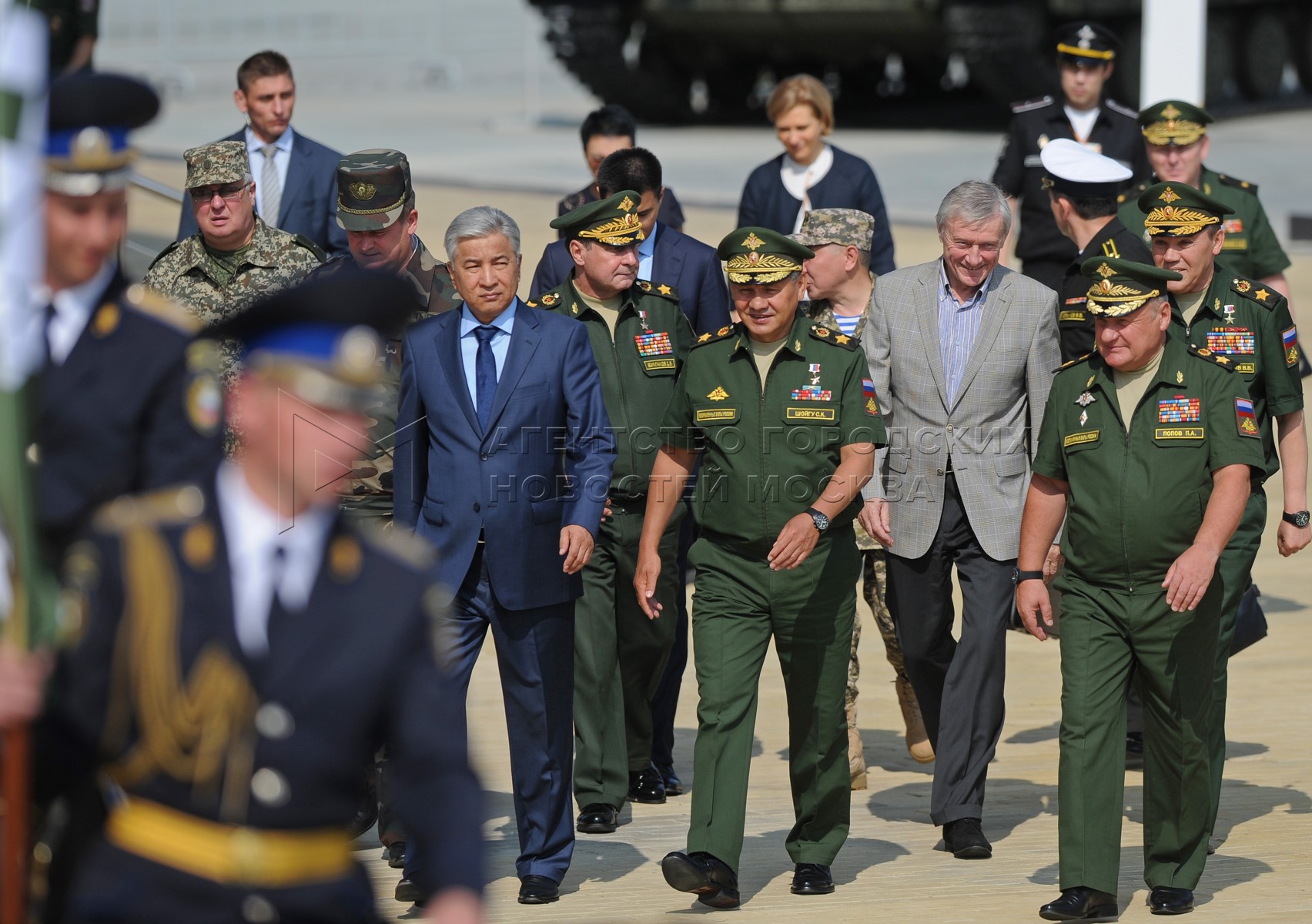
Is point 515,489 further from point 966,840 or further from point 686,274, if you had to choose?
point 686,274

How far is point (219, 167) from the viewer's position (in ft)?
22.0

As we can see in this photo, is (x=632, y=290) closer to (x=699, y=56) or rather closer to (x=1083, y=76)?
(x=1083, y=76)

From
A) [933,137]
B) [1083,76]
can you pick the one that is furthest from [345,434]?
[933,137]

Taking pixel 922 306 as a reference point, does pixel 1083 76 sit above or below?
above

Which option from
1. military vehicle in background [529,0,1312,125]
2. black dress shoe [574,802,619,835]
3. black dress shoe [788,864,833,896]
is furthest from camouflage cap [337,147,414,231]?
military vehicle in background [529,0,1312,125]

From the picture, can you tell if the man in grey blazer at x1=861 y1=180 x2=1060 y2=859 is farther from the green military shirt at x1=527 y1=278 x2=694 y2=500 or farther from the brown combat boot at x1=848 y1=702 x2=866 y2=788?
the green military shirt at x1=527 y1=278 x2=694 y2=500

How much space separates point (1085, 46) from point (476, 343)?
15.5ft

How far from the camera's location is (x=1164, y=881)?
598cm

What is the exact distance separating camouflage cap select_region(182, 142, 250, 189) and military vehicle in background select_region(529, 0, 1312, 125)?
1895 cm

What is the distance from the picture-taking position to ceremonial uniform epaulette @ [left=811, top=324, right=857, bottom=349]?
6328 mm

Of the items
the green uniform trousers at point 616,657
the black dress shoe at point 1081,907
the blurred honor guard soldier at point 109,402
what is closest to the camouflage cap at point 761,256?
the green uniform trousers at point 616,657

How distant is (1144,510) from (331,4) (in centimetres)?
4037

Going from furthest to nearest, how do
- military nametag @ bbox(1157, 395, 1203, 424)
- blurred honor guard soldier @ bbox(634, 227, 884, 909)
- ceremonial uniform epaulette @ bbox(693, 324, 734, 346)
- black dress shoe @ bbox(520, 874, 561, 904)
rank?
ceremonial uniform epaulette @ bbox(693, 324, 734, 346), blurred honor guard soldier @ bbox(634, 227, 884, 909), black dress shoe @ bbox(520, 874, 561, 904), military nametag @ bbox(1157, 395, 1203, 424)

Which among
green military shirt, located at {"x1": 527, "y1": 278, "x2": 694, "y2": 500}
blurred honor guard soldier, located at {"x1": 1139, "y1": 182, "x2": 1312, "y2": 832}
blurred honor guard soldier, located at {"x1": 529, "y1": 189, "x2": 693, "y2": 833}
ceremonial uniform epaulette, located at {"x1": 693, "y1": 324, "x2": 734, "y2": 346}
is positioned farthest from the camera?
green military shirt, located at {"x1": 527, "y1": 278, "x2": 694, "y2": 500}
